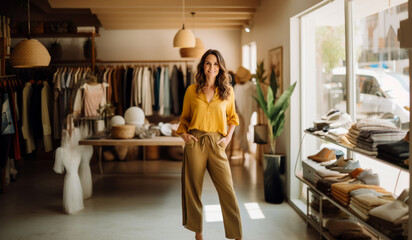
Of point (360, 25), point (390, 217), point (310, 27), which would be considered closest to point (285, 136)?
point (310, 27)

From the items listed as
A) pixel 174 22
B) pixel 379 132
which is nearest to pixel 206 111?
pixel 379 132

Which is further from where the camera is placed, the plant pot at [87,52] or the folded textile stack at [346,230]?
the plant pot at [87,52]

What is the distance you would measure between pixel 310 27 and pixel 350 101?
57.4 inches

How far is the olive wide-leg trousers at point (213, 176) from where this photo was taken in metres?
3.64

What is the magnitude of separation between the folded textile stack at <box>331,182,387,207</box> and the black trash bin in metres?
1.81

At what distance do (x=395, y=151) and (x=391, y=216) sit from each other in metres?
0.40

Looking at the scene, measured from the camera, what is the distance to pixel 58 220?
4.68 metres

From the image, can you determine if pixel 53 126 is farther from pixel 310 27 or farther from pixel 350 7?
pixel 350 7

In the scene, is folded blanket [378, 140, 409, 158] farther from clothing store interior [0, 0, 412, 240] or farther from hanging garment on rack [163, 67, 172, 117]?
hanging garment on rack [163, 67, 172, 117]

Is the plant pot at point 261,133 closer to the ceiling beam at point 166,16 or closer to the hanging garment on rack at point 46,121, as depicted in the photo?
the ceiling beam at point 166,16

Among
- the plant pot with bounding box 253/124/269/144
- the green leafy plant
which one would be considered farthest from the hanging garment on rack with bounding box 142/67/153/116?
the green leafy plant

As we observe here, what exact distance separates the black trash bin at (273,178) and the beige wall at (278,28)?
0.93ft

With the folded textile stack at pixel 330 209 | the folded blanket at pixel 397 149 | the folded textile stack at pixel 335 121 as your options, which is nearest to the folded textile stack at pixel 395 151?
the folded blanket at pixel 397 149

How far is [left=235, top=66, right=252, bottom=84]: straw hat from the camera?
770 cm
